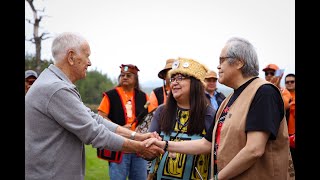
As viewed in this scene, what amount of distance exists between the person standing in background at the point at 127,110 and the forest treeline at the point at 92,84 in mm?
3252

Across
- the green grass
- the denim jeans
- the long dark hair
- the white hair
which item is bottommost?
the green grass

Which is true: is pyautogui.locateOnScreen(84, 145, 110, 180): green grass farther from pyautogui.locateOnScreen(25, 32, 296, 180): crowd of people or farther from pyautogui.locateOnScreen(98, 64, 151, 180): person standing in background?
pyautogui.locateOnScreen(25, 32, 296, 180): crowd of people

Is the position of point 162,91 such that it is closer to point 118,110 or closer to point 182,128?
point 118,110

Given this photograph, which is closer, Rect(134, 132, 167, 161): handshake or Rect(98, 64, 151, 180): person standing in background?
Rect(134, 132, 167, 161): handshake

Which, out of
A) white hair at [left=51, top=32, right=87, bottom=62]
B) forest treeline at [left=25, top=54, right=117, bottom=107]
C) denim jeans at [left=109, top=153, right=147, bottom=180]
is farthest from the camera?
forest treeline at [left=25, top=54, right=117, bottom=107]

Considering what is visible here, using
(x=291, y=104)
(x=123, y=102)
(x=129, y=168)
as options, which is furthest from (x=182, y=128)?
(x=291, y=104)

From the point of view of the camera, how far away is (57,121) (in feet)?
10.5

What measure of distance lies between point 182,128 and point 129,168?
8.52 ft

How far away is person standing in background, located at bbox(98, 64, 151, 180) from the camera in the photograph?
643cm

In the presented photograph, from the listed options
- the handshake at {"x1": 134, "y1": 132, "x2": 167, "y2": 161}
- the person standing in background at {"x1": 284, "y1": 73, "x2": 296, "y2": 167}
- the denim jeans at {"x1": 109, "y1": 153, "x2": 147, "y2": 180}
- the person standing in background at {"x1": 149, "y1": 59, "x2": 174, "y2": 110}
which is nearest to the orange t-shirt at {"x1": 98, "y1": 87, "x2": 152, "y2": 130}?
the person standing in background at {"x1": 149, "y1": 59, "x2": 174, "y2": 110}

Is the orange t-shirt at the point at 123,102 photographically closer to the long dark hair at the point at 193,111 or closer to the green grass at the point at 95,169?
the green grass at the point at 95,169

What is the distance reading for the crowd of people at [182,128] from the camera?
3014 millimetres

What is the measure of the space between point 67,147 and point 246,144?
1.32 m

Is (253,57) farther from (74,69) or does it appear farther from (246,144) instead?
(74,69)
